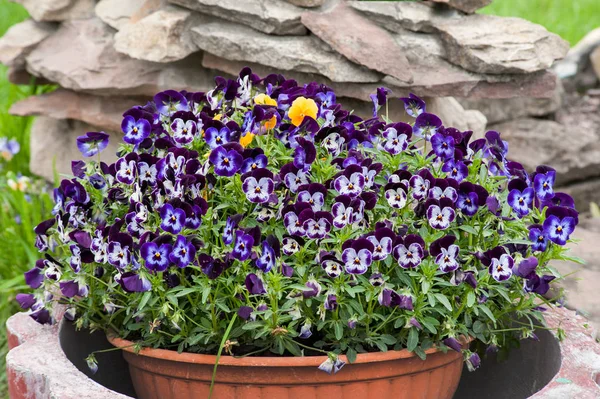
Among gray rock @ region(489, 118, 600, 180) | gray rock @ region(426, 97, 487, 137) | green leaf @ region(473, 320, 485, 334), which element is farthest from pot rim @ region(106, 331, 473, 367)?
gray rock @ region(489, 118, 600, 180)

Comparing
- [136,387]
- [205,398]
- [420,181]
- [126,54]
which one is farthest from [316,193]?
[126,54]

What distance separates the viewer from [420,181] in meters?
1.98

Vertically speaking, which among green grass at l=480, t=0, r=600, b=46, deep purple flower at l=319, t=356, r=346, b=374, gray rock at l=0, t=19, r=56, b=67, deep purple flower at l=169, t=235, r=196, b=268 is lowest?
green grass at l=480, t=0, r=600, b=46

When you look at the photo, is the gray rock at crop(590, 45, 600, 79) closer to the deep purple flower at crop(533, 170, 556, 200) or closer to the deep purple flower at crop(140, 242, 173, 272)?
the deep purple flower at crop(533, 170, 556, 200)

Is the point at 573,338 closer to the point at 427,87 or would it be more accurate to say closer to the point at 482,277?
the point at 482,277

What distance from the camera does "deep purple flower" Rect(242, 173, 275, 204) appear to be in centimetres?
192

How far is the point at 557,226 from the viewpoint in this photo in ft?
6.44

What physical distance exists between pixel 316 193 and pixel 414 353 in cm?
43

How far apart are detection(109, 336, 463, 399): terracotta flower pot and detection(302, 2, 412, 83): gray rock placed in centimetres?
148

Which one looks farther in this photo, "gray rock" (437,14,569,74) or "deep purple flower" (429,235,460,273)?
"gray rock" (437,14,569,74)

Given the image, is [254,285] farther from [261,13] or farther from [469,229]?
[261,13]

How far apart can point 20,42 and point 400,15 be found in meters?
1.81

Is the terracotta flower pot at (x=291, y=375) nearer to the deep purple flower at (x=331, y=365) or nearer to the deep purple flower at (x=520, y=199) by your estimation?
the deep purple flower at (x=331, y=365)

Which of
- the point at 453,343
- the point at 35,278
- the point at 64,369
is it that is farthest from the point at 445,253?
the point at 35,278
